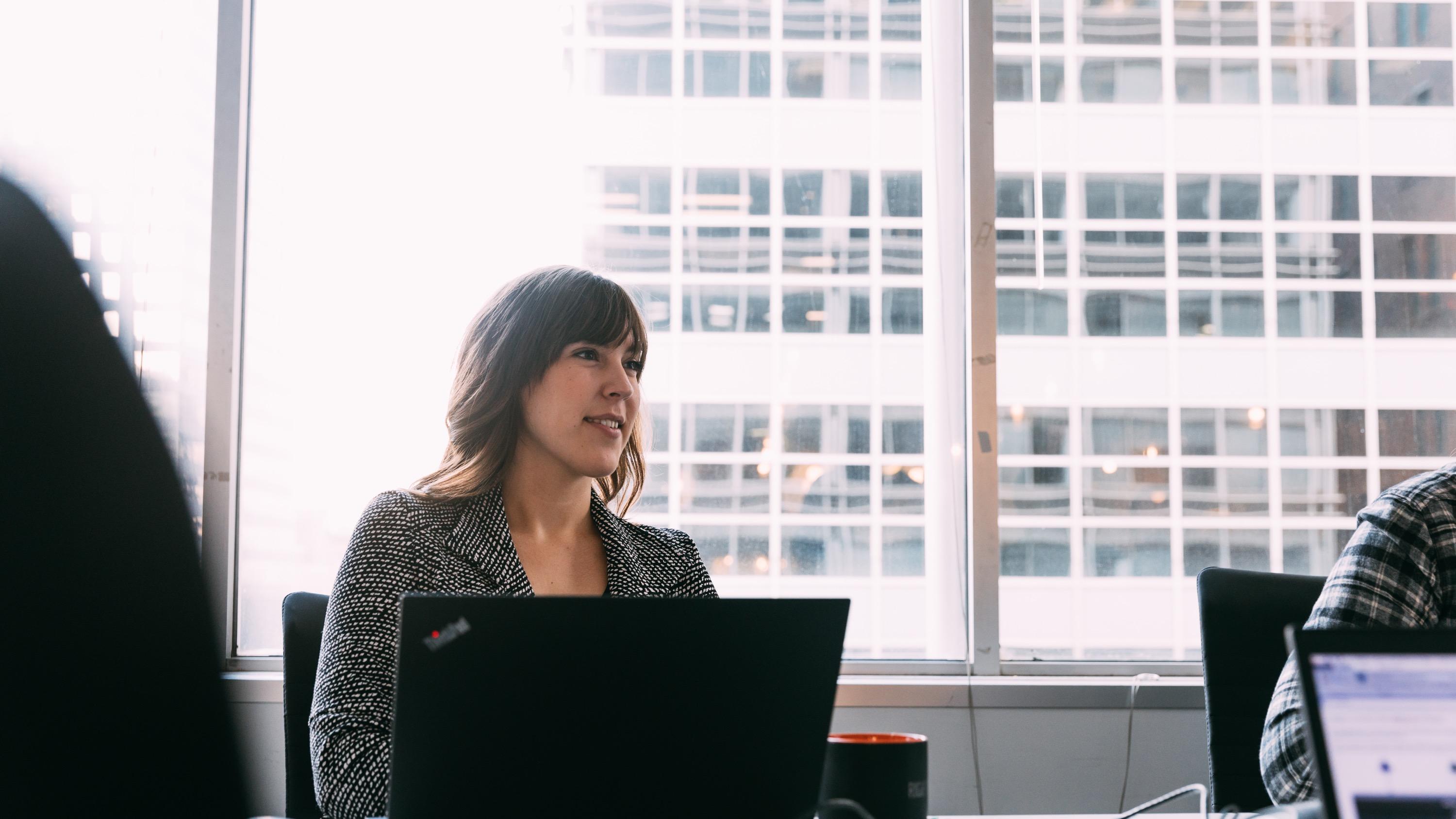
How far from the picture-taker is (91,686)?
0.97ft

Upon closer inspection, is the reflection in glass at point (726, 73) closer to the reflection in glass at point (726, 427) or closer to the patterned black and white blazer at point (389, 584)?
the reflection in glass at point (726, 427)

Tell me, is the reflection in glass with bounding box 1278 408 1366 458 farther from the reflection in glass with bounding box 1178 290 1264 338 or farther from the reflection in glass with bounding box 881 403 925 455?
the reflection in glass with bounding box 881 403 925 455

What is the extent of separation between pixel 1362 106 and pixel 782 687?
8.00 feet

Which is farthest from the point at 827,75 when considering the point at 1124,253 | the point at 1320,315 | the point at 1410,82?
the point at 1410,82

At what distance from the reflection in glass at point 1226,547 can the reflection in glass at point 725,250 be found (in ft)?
3.77

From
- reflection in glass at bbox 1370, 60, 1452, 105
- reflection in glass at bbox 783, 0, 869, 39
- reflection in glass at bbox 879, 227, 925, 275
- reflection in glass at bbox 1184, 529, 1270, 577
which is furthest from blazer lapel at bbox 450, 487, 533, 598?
reflection in glass at bbox 1370, 60, 1452, 105

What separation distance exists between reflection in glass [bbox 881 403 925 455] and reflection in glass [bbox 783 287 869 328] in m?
0.20

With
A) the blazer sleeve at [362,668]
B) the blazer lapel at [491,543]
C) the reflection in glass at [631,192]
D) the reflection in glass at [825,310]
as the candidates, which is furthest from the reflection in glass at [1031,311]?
the blazer sleeve at [362,668]

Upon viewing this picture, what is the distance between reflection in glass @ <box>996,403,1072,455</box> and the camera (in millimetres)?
2439

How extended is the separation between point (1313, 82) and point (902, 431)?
127cm

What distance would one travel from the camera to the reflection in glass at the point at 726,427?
97.0 inches

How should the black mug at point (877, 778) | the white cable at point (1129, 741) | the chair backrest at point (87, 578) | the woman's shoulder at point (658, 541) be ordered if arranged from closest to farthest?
1. the chair backrest at point (87, 578)
2. the black mug at point (877, 778)
3. the woman's shoulder at point (658, 541)
4. the white cable at point (1129, 741)

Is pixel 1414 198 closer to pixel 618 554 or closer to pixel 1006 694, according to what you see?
pixel 1006 694

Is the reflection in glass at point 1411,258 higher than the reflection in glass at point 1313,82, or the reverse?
the reflection in glass at point 1313,82
